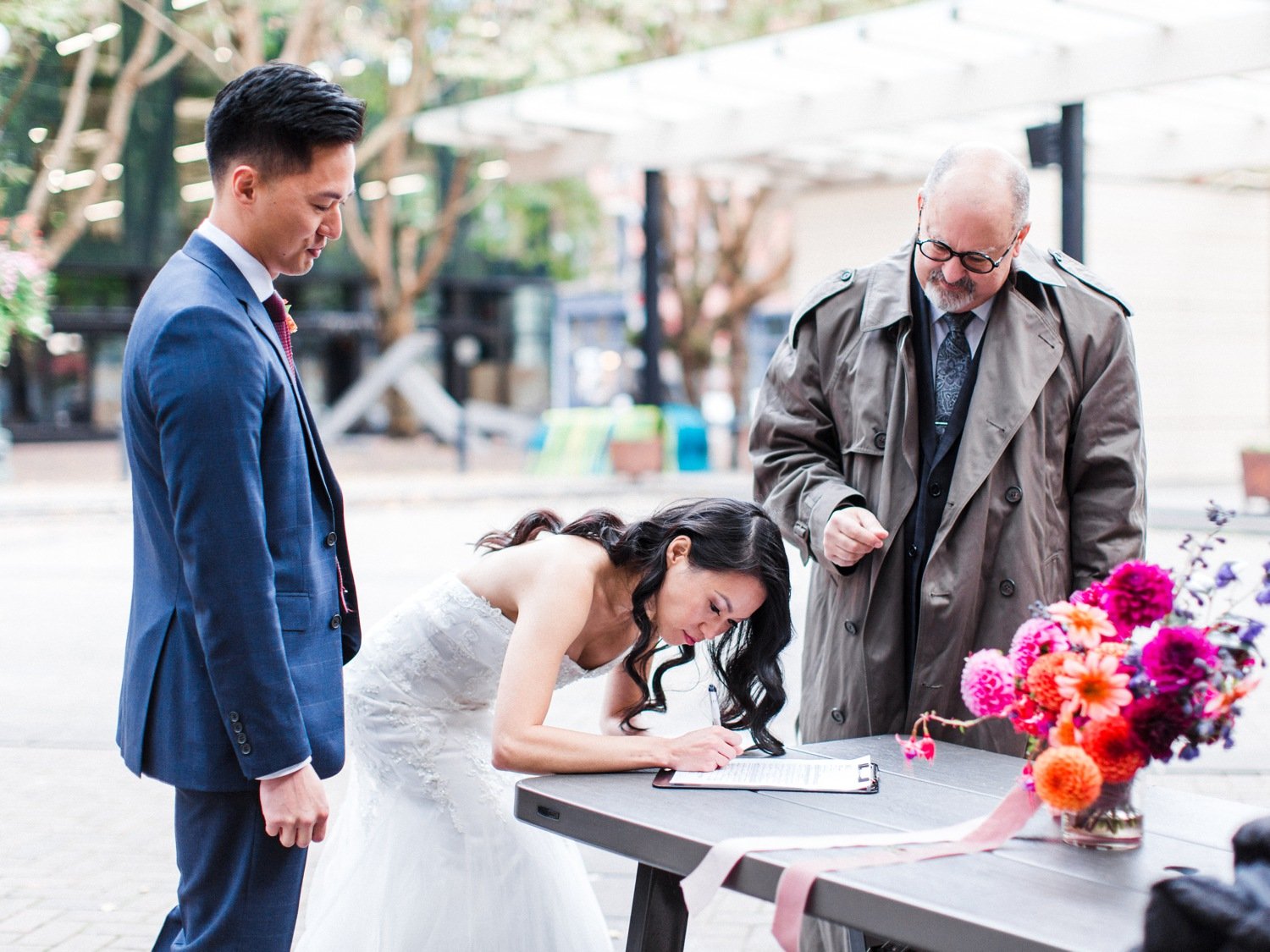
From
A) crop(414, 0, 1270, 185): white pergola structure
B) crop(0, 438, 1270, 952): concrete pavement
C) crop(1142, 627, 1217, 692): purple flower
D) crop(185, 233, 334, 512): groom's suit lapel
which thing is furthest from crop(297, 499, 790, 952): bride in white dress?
crop(414, 0, 1270, 185): white pergola structure

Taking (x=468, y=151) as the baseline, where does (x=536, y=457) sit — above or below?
below

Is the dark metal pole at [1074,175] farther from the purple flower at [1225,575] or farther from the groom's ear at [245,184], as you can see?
the groom's ear at [245,184]

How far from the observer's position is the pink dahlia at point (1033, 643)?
2.23m

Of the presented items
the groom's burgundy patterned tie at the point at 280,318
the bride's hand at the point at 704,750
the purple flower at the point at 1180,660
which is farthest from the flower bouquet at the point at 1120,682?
the groom's burgundy patterned tie at the point at 280,318

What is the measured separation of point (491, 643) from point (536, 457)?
63.4 feet

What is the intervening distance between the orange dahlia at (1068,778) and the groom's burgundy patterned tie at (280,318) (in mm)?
1425

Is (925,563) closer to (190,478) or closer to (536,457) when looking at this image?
A: (190,478)

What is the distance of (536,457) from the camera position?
22484 mm

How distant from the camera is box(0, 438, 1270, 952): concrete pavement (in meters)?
4.53

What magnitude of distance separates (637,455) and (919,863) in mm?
16742

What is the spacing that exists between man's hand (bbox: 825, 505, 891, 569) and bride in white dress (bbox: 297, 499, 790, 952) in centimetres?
23

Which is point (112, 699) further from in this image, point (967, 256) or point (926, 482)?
point (967, 256)

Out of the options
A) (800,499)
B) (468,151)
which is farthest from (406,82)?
(800,499)

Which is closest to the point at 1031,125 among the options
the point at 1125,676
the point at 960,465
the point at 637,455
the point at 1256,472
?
the point at 1256,472
